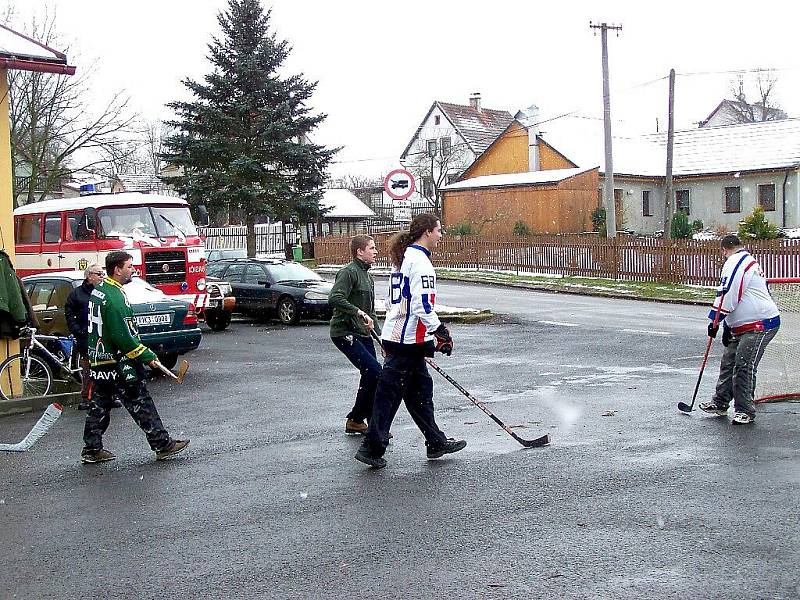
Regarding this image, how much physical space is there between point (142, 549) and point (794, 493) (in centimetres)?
420

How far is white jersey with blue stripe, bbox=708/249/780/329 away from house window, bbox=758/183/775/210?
4407cm

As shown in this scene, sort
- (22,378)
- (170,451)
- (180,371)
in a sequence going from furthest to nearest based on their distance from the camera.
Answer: (22,378) → (180,371) → (170,451)

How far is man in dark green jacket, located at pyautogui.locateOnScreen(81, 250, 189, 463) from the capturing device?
8.63m

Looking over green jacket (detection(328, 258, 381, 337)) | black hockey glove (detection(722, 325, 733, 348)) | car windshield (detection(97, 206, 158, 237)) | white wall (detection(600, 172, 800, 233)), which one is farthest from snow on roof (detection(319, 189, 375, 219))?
black hockey glove (detection(722, 325, 733, 348))

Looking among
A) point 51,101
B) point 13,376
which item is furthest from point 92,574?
point 51,101

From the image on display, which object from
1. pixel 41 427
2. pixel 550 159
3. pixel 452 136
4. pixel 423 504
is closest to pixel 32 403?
pixel 41 427

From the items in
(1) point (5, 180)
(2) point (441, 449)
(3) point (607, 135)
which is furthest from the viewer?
(3) point (607, 135)

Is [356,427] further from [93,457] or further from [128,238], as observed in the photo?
[128,238]

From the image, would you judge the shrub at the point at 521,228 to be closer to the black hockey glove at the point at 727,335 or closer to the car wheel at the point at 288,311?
the car wheel at the point at 288,311

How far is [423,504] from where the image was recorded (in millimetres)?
6996

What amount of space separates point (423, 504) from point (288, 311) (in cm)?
1576

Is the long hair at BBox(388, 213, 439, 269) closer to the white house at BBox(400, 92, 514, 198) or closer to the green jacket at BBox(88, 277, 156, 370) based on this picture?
the green jacket at BBox(88, 277, 156, 370)

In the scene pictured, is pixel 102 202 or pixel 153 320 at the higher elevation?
pixel 102 202

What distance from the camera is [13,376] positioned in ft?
41.2
